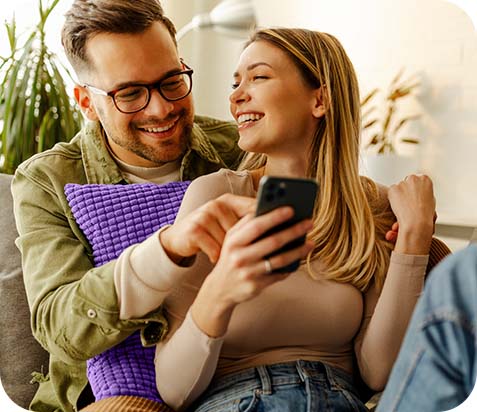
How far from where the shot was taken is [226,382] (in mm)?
892

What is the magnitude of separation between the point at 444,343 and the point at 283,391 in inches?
12.6

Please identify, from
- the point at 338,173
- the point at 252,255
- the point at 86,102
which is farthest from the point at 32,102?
the point at 252,255

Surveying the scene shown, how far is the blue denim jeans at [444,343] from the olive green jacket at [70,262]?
38cm

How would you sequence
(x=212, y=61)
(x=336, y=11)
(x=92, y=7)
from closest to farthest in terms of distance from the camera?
(x=92, y=7)
(x=336, y=11)
(x=212, y=61)

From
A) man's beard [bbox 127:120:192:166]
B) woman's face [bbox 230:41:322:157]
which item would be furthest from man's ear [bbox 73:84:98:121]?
woman's face [bbox 230:41:322:157]

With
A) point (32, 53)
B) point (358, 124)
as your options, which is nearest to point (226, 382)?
point (358, 124)

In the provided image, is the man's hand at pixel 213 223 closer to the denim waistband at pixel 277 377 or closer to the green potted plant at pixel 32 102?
the denim waistband at pixel 277 377

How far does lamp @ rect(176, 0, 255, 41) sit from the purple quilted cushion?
1.08 feet

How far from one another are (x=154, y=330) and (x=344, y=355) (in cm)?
28

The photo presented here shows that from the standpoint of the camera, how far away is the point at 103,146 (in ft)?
3.74

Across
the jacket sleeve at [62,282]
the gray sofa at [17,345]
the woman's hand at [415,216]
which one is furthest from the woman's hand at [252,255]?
the gray sofa at [17,345]

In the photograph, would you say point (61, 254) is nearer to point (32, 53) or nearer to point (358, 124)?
point (358, 124)

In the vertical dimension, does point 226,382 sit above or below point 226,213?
below

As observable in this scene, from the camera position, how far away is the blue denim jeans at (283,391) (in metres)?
0.84
